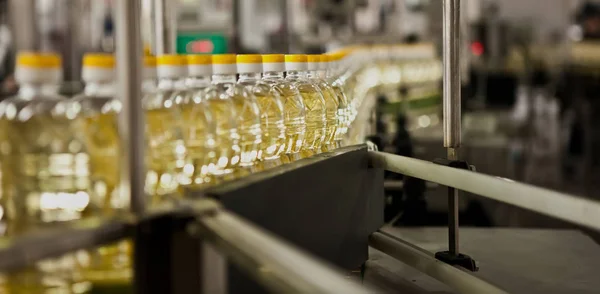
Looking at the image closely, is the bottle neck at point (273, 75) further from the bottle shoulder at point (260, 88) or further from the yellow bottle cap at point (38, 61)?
the yellow bottle cap at point (38, 61)

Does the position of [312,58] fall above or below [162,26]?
below

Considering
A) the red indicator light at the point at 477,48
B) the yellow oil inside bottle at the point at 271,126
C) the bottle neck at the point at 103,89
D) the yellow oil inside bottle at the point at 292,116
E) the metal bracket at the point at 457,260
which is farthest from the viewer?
the red indicator light at the point at 477,48

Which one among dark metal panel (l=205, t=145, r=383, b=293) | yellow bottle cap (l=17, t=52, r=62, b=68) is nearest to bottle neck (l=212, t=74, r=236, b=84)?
dark metal panel (l=205, t=145, r=383, b=293)

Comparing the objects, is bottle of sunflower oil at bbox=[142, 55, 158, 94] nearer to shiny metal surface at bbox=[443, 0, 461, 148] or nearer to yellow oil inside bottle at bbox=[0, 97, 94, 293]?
yellow oil inside bottle at bbox=[0, 97, 94, 293]

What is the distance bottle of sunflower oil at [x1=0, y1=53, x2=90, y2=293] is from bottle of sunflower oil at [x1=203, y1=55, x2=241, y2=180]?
258mm

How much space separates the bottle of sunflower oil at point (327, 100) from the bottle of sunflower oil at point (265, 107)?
0.67ft

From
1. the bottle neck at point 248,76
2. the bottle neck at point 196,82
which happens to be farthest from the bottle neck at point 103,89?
the bottle neck at point 248,76

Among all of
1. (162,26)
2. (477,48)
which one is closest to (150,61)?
(162,26)

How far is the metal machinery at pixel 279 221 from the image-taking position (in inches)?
31.8

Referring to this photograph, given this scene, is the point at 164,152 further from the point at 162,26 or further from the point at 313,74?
the point at 162,26

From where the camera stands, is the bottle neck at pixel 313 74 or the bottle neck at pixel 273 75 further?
the bottle neck at pixel 313 74

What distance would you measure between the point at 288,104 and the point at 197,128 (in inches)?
14.1

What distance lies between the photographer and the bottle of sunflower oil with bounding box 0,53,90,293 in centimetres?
98

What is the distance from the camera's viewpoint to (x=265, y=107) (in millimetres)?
1396
